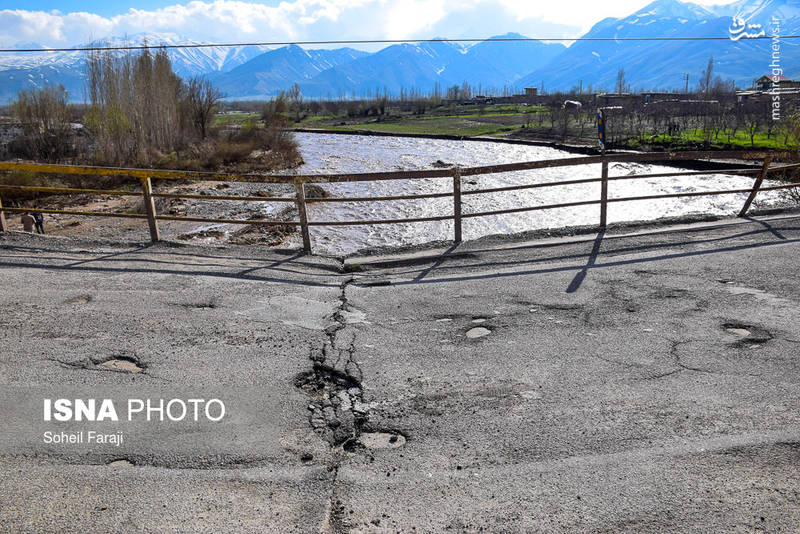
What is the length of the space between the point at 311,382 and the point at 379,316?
4.83 feet

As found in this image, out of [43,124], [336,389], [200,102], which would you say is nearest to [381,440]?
[336,389]

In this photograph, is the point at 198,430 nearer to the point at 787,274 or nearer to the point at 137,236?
the point at 787,274

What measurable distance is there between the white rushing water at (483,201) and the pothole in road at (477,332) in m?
9.17

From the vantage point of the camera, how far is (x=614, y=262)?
746 centimetres

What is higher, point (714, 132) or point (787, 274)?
point (714, 132)

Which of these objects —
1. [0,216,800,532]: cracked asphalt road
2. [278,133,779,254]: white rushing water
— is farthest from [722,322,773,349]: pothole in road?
[278,133,779,254]: white rushing water

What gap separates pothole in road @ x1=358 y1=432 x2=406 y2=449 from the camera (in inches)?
148

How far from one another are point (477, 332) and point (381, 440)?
1.89 meters

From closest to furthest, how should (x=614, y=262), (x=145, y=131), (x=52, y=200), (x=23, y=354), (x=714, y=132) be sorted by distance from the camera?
(x=23, y=354) < (x=614, y=262) < (x=52, y=200) < (x=145, y=131) < (x=714, y=132)

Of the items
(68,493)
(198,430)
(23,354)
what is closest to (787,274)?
(198,430)

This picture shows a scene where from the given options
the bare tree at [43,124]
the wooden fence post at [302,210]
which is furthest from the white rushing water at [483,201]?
the bare tree at [43,124]

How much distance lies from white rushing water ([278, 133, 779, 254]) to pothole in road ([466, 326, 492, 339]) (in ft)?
30.1

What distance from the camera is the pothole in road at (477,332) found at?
537 centimetres

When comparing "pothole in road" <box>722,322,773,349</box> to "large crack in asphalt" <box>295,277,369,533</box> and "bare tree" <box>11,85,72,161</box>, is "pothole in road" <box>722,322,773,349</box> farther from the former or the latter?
"bare tree" <box>11,85,72,161</box>
